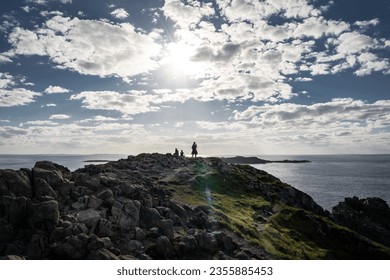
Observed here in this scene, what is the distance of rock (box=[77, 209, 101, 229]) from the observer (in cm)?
2883

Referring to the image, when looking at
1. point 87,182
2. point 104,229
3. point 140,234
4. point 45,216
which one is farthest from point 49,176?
point 140,234

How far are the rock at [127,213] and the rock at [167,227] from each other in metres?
2.46

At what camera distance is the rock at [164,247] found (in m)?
27.5

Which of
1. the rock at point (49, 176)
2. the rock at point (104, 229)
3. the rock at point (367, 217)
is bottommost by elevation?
the rock at point (367, 217)

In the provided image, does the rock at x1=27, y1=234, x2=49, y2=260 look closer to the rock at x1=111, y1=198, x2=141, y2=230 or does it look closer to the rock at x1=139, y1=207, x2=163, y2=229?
the rock at x1=111, y1=198, x2=141, y2=230

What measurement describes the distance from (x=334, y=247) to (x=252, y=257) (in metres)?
20.7

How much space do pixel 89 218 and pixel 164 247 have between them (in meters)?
7.61

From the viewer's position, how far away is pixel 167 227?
103 feet

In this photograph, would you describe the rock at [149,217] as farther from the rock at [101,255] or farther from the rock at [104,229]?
the rock at [101,255]

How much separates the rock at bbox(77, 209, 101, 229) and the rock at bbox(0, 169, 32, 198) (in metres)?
5.74

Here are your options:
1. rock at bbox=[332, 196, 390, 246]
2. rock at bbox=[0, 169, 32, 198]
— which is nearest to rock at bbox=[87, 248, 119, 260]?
rock at bbox=[0, 169, 32, 198]

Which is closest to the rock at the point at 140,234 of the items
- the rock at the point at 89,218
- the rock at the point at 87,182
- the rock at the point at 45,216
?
the rock at the point at 89,218

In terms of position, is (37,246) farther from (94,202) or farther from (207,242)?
(207,242)

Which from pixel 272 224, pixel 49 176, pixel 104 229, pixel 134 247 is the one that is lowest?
pixel 272 224
